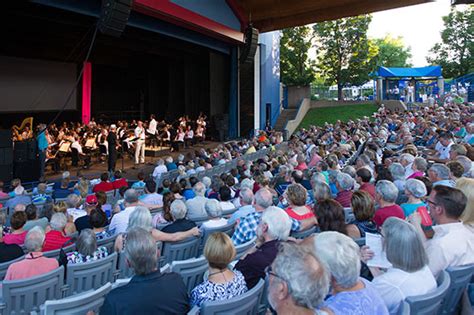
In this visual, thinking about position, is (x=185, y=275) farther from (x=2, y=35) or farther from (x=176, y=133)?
(x=2, y=35)

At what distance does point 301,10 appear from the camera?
49.3ft

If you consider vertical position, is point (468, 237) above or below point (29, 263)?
above

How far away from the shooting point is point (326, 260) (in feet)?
6.10

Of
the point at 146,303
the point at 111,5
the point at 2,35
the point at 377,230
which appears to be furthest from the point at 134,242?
the point at 2,35

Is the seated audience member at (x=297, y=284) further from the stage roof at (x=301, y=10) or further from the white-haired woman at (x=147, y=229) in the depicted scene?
the stage roof at (x=301, y=10)

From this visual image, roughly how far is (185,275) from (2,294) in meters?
1.24

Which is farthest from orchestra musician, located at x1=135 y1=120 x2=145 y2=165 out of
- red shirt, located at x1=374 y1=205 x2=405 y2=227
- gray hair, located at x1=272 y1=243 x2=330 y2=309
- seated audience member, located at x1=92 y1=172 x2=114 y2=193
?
gray hair, located at x1=272 y1=243 x2=330 y2=309

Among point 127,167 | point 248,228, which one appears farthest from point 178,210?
point 127,167

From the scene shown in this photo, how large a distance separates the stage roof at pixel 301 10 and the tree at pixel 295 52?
9657 mm

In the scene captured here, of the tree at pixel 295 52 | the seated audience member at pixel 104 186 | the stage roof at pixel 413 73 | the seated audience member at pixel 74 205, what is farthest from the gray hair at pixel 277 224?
the tree at pixel 295 52

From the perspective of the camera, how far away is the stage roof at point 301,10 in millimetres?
13633

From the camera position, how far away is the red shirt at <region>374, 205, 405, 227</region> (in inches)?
136

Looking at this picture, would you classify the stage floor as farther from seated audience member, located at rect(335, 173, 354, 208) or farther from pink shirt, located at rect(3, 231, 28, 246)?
seated audience member, located at rect(335, 173, 354, 208)

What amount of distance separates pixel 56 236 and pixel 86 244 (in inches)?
32.2
